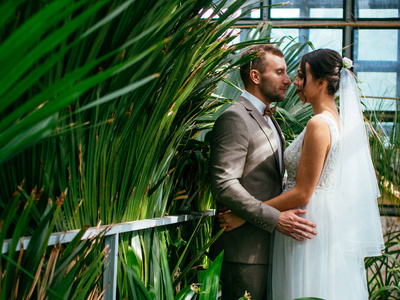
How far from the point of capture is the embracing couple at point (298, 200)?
6.31ft

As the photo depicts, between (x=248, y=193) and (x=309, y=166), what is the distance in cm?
29

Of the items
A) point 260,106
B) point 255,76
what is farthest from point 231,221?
point 255,76

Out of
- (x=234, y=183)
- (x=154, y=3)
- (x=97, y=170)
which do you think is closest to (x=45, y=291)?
(x=97, y=170)

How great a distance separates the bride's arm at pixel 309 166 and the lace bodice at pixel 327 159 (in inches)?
1.5

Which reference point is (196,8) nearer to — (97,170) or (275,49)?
(97,170)

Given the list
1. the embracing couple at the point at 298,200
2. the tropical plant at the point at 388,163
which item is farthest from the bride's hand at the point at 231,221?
the tropical plant at the point at 388,163

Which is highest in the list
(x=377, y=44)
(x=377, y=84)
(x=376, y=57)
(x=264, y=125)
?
(x=377, y=44)

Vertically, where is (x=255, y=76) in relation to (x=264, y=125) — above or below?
above

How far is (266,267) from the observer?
2014 mm

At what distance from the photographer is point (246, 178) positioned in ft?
6.49

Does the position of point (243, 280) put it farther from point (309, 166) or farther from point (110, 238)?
point (110, 238)

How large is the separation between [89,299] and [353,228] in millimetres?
1264

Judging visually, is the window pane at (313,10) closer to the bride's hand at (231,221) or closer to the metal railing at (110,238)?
the bride's hand at (231,221)

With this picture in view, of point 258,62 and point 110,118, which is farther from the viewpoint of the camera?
point 258,62
